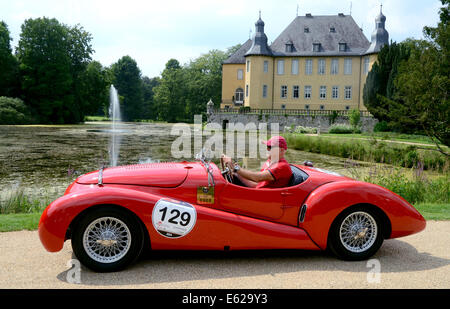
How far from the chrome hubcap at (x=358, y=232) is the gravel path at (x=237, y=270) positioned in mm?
196

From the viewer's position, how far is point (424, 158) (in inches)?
639

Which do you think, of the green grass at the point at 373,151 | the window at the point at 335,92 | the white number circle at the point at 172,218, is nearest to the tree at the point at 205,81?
the window at the point at 335,92

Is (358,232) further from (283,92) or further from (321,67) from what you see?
A: (283,92)

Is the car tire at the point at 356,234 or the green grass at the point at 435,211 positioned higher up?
the car tire at the point at 356,234

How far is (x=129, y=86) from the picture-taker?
299 feet

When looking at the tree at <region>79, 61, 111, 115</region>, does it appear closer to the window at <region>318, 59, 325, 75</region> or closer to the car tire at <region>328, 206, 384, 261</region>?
the window at <region>318, 59, 325, 75</region>

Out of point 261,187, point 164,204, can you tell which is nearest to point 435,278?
point 261,187

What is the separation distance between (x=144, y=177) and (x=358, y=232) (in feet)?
8.13

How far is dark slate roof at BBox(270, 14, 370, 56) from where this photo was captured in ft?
175

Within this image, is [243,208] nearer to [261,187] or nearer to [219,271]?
[261,187]

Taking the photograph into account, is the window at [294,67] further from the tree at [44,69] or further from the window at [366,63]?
the tree at [44,69]

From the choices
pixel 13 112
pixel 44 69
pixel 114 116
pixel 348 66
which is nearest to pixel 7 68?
pixel 44 69

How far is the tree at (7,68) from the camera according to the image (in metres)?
54.4

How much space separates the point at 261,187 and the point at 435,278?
1989 mm
